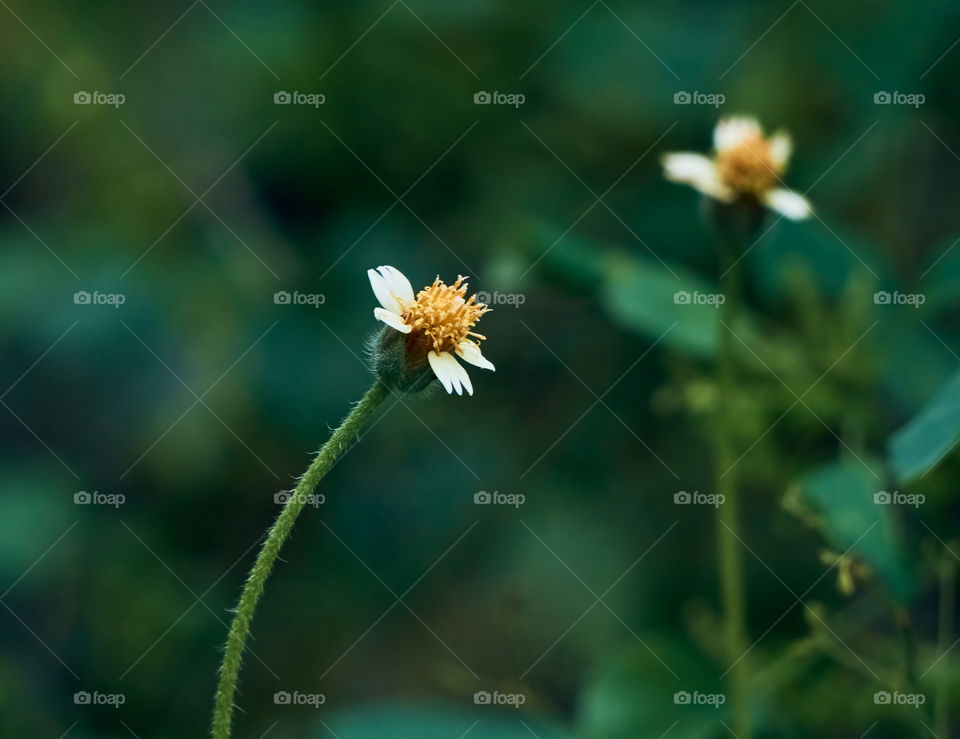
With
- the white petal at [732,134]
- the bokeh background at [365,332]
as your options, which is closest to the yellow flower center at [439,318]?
the white petal at [732,134]

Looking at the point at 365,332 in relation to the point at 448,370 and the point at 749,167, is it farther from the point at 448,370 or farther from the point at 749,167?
the point at 448,370

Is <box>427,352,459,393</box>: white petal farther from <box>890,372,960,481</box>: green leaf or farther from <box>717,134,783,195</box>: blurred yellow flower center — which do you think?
<box>717,134,783,195</box>: blurred yellow flower center

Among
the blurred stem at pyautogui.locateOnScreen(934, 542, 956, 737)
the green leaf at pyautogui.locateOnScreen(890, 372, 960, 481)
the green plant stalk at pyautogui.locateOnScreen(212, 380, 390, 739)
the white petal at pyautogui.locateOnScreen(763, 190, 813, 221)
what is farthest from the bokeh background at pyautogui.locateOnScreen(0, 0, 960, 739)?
the green plant stalk at pyautogui.locateOnScreen(212, 380, 390, 739)

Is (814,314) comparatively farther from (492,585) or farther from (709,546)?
(492,585)

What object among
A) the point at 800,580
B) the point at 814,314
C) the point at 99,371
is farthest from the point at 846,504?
the point at 99,371

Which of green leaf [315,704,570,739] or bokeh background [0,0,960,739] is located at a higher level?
bokeh background [0,0,960,739]

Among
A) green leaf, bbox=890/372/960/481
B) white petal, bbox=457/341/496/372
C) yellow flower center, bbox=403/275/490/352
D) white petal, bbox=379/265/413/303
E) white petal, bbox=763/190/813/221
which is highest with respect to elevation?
white petal, bbox=763/190/813/221
